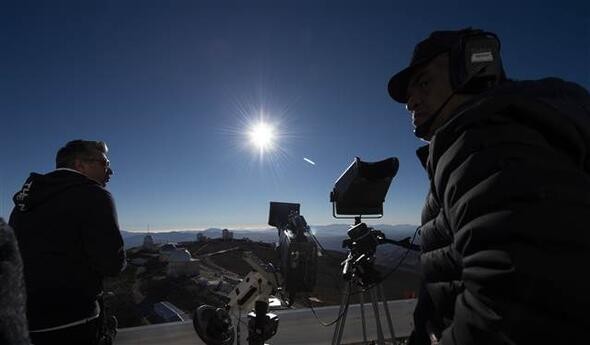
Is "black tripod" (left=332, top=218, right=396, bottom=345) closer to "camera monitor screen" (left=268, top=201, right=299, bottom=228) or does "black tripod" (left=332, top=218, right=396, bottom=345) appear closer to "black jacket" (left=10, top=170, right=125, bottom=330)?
"camera monitor screen" (left=268, top=201, right=299, bottom=228)

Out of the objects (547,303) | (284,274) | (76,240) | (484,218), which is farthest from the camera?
(284,274)

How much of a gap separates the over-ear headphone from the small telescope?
6.66 feet

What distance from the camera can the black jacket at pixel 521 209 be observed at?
2.75ft

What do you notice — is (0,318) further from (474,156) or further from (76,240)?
(76,240)

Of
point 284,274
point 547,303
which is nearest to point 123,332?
point 284,274

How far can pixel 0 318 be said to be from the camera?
68cm

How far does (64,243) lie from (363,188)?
314cm

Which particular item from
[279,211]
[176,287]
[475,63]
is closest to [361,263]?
[279,211]

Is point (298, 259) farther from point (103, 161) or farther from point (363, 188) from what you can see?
point (103, 161)

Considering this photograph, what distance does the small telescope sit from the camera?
3.86 metres

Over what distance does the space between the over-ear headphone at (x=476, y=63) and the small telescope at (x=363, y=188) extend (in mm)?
2031

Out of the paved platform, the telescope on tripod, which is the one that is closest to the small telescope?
the telescope on tripod

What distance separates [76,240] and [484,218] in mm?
3737

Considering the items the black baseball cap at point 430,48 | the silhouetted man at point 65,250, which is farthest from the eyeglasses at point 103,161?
the black baseball cap at point 430,48
